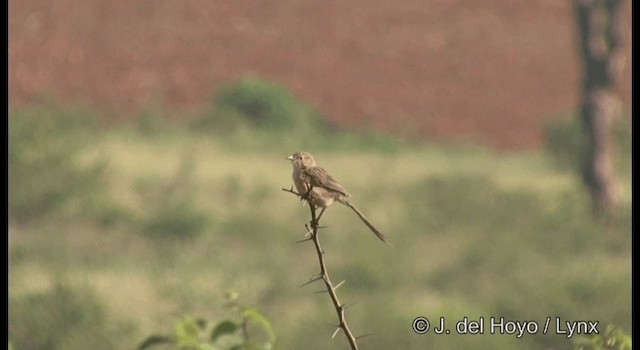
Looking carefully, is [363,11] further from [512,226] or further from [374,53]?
[512,226]

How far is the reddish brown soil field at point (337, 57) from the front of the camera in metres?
26.9

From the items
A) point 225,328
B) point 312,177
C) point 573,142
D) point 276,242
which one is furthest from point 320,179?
point 573,142

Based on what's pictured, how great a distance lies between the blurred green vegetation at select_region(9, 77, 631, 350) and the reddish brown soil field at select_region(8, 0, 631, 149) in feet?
18.3

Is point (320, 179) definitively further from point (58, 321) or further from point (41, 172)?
point (41, 172)

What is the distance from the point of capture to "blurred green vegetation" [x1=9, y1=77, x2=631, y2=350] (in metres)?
9.80

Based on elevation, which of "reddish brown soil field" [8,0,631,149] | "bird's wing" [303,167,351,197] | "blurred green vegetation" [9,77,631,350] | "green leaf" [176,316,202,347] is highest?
"reddish brown soil field" [8,0,631,149]

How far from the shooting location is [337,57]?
96.1ft

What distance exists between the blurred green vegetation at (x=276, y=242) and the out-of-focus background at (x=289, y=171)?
0.03 meters

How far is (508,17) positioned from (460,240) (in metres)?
16.8

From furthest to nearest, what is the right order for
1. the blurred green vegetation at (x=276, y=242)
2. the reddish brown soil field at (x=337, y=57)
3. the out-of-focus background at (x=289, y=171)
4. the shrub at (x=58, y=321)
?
the reddish brown soil field at (x=337, y=57) → the out-of-focus background at (x=289, y=171) → the blurred green vegetation at (x=276, y=242) → the shrub at (x=58, y=321)

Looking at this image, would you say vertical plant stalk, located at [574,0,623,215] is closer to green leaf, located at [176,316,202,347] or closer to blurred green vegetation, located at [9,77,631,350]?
blurred green vegetation, located at [9,77,631,350]

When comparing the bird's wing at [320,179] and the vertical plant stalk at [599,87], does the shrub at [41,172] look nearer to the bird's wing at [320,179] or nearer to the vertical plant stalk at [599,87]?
the vertical plant stalk at [599,87]

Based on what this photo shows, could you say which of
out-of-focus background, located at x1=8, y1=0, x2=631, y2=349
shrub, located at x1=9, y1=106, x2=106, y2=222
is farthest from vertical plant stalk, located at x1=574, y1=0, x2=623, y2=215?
shrub, located at x1=9, y1=106, x2=106, y2=222

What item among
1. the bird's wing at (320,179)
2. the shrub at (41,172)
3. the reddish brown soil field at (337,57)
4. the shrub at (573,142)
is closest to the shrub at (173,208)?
the shrub at (41,172)
